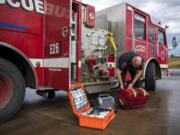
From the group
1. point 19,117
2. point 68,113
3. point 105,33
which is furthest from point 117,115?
point 105,33

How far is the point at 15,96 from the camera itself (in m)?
4.55

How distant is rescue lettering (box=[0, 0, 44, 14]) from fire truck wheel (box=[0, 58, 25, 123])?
0.97 m

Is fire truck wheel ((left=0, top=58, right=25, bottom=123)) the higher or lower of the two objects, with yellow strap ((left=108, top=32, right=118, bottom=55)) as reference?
lower

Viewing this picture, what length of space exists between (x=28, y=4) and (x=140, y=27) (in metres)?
4.29

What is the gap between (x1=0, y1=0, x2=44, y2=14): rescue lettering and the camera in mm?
4574

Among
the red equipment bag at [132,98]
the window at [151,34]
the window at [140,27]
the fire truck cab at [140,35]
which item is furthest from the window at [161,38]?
the red equipment bag at [132,98]

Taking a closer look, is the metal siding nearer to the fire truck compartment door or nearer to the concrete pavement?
the concrete pavement

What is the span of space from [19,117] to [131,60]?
281cm

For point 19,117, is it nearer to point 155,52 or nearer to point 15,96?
point 15,96

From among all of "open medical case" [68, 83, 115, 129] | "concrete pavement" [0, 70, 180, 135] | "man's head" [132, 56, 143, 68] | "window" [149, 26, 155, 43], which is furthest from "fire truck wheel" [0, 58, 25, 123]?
"window" [149, 26, 155, 43]

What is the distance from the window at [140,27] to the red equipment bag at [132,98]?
8.98 feet

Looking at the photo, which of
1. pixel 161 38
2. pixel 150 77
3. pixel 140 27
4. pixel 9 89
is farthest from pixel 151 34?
pixel 9 89

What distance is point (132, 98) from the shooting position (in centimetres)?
546

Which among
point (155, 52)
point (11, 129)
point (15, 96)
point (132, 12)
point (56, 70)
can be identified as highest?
point (132, 12)
